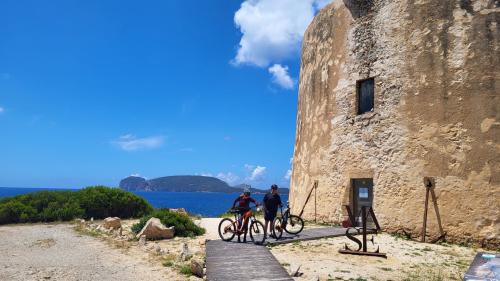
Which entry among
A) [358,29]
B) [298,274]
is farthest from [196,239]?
[358,29]

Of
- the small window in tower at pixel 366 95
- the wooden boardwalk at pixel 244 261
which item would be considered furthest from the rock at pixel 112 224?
the small window in tower at pixel 366 95

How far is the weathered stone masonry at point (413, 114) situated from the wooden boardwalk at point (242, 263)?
5.55m

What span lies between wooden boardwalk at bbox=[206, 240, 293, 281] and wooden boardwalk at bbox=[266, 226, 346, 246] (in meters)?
1.03

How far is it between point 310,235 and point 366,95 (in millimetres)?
5728

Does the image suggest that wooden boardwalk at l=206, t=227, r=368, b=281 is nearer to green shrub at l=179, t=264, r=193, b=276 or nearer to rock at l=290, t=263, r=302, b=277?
rock at l=290, t=263, r=302, b=277

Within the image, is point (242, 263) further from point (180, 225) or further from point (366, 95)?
point (366, 95)

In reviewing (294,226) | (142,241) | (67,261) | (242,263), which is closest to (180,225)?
(142,241)

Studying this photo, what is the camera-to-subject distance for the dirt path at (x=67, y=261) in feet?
27.1

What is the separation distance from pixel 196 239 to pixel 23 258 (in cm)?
508

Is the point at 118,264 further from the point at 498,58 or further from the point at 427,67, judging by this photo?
the point at 498,58

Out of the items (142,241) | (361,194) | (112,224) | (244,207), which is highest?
(361,194)

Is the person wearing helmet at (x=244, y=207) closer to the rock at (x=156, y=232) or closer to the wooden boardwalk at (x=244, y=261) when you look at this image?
the wooden boardwalk at (x=244, y=261)

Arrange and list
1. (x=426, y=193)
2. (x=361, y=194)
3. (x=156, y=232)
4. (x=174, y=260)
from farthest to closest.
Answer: (x=361, y=194) < (x=156, y=232) < (x=426, y=193) < (x=174, y=260)

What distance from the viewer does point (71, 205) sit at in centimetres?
2117
